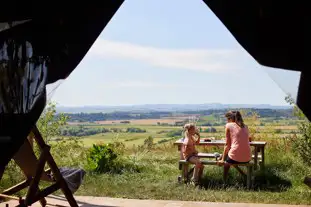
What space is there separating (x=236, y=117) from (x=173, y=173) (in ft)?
4.69

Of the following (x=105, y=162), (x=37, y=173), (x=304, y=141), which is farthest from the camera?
(x=105, y=162)

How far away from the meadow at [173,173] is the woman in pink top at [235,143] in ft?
1.13

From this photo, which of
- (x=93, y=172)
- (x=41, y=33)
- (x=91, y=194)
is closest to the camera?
(x=41, y=33)

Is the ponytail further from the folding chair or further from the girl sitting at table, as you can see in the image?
the folding chair

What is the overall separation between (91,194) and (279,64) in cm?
347

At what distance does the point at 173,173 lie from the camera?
291 inches

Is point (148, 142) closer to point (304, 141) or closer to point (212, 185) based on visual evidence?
point (212, 185)

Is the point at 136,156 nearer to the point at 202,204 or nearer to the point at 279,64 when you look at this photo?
the point at 202,204

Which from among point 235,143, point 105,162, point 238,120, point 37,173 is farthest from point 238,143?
point 37,173

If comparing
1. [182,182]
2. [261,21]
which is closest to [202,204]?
[182,182]

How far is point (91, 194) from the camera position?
5848 mm

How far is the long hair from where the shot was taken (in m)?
6.65

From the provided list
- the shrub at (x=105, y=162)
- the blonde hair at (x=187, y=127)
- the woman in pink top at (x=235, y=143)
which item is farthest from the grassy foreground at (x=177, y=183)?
the blonde hair at (x=187, y=127)

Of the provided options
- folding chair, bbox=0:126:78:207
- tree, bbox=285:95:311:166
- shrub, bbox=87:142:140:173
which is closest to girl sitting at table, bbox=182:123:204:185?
shrub, bbox=87:142:140:173
